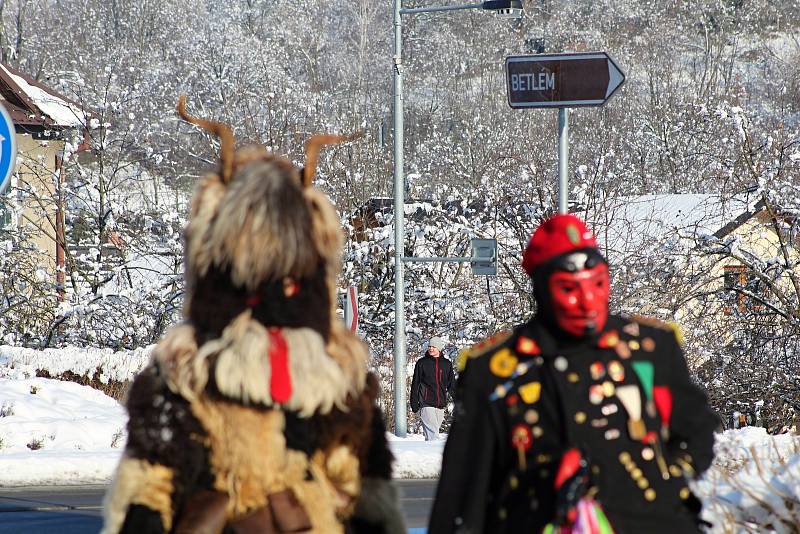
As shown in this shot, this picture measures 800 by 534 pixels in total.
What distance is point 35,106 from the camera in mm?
29062

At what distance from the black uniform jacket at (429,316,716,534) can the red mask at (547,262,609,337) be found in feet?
0.22

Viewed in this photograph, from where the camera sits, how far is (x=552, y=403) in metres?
3.43

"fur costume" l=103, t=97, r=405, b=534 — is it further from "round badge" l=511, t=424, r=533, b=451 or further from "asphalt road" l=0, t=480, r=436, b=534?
"asphalt road" l=0, t=480, r=436, b=534

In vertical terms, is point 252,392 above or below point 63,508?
above

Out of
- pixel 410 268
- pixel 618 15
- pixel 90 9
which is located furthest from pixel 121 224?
pixel 618 15

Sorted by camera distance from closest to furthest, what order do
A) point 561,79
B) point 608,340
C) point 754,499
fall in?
point 608,340
point 754,499
point 561,79

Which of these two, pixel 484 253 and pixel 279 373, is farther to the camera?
pixel 484 253

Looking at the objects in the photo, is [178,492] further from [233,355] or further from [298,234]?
[298,234]

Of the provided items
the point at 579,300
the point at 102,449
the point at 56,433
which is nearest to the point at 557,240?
the point at 579,300

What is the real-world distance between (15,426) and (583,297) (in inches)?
522

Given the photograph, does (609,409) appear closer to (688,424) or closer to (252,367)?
(688,424)

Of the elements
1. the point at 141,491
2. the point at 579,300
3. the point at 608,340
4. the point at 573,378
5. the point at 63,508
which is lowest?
the point at 63,508

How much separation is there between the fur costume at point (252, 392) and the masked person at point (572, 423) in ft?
2.44

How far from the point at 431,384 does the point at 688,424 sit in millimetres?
14012
